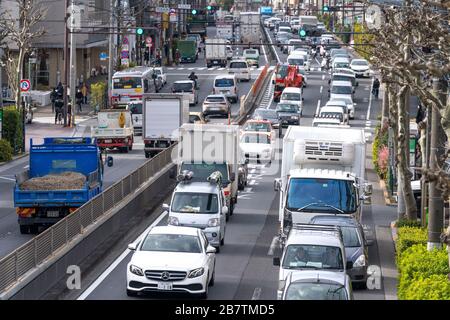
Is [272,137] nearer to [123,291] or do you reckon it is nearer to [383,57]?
[383,57]

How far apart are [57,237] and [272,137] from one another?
28332mm

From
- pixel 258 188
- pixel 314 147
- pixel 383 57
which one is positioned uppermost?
pixel 383 57

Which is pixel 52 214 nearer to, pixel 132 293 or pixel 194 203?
pixel 194 203

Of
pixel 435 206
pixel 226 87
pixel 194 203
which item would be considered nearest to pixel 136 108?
pixel 226 87

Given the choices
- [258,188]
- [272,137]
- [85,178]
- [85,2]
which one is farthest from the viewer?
[85,2]

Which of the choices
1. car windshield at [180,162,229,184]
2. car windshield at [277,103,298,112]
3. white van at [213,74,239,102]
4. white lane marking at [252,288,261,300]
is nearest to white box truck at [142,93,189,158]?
car windshield at [180,162,229,184]

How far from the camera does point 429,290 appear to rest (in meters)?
20.4

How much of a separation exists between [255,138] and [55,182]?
1968 centimetres

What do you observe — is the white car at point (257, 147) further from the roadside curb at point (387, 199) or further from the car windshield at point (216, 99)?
the car windshield at point (216, 99)

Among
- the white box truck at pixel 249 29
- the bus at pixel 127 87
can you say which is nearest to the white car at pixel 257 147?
the bus at pixel 127 87

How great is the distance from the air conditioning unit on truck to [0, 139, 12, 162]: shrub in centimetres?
2063

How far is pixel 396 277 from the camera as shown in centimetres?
2870
